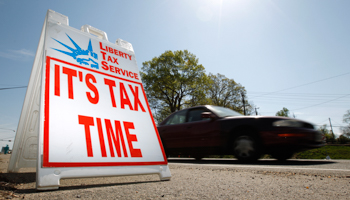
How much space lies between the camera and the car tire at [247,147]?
4.50 m

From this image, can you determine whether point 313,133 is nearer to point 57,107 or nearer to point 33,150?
point 57,107

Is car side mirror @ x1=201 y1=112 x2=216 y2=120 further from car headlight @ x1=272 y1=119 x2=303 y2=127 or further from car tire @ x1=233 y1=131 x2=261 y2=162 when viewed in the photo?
car headlight @ x1=272 y1=119 x2=303 y2=127

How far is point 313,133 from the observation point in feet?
14.5

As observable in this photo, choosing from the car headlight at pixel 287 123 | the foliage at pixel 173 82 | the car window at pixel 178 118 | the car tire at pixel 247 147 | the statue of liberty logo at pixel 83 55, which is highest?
the foliage at pixel 173 82

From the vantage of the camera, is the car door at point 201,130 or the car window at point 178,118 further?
the car window at point 178,118

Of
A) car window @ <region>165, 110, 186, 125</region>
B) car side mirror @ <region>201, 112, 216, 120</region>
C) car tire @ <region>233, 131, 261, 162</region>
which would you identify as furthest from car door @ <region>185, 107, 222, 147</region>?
car tire @ <region>233, 131, 261, 162</region>

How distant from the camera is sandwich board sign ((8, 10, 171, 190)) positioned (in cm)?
170

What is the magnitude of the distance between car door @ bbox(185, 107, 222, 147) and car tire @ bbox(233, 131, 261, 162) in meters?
0.45

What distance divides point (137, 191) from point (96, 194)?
0.30 meters

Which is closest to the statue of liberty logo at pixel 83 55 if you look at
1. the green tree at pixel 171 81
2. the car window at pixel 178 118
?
the car window at pixel 178 118

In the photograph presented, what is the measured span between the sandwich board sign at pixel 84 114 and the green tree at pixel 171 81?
24.1 m

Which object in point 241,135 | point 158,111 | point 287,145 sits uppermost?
point 158,111

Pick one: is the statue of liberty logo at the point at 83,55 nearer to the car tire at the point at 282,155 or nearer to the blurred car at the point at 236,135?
the blurred car at the point at 236,135

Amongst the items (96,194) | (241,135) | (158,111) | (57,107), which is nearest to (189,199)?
(96,194)
